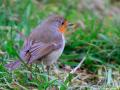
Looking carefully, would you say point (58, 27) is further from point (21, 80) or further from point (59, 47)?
point (21, 80)

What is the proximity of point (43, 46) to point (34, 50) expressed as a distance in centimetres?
12

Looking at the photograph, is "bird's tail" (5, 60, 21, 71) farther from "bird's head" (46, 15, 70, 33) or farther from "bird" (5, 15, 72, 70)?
"bird's head" (46, 15, 70, 33)

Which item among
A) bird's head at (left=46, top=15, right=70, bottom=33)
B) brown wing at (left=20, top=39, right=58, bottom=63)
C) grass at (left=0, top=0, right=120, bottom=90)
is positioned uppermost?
bird's head at (left=46, top=15, right=70, bottom=33)

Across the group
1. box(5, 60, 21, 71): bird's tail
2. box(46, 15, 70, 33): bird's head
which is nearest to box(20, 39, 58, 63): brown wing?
box(5, 60, 21, 71): bird's tail

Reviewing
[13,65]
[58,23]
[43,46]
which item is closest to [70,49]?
[58,23]

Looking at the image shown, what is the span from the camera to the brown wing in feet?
18.4

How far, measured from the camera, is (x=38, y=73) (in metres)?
5.39

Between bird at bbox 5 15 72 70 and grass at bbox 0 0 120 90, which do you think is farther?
bird at bbox 5 15 72 70

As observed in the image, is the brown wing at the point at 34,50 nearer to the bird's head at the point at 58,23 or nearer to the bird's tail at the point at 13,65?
the bird's tail at the point at 13,65

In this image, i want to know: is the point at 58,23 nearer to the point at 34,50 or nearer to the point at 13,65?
the point at 34,50

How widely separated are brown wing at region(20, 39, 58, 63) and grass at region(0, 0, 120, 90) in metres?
0.10

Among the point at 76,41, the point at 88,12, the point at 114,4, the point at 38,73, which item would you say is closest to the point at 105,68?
the point at 76,41

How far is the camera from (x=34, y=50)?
5.69 metres

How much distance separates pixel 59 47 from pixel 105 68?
71cm
